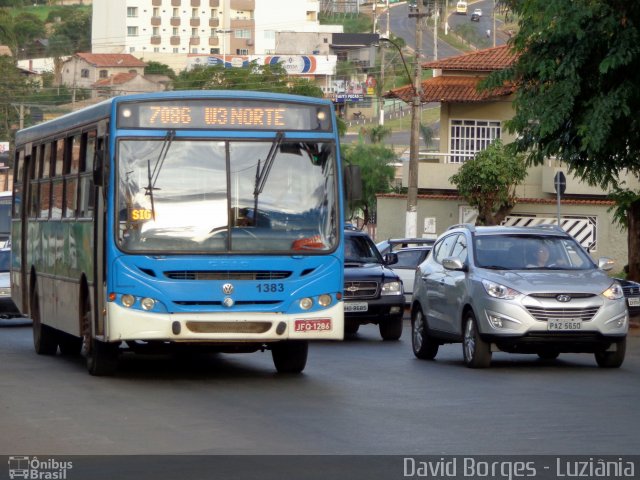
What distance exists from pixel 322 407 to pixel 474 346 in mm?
4610

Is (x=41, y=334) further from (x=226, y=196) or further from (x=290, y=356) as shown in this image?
(x=226, y=196)

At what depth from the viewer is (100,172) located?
52.9ft

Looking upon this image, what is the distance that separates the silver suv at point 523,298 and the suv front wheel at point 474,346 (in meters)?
0.01

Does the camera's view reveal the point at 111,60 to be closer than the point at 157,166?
No

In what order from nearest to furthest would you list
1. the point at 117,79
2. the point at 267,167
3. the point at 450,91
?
the point at 267,167 → the point at 450,91 → the point at 117,79

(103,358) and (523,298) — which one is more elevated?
(523,298)

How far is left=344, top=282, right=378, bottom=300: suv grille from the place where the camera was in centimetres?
2492

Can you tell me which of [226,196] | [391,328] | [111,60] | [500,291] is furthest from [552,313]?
[111,60]

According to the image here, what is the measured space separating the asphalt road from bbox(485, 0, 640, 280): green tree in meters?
6.03

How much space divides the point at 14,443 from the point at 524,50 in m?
16.8

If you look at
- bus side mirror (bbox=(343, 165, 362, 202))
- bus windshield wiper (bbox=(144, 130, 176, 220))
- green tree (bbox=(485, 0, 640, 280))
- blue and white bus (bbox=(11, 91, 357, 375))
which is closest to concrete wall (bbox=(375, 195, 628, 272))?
green tree (bbox=(485, 0, 640, 280))

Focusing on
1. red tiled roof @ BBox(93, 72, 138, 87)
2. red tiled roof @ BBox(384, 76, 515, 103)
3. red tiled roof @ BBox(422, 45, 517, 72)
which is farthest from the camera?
red tiled roof @ BBox(93, 72, 138, 87)

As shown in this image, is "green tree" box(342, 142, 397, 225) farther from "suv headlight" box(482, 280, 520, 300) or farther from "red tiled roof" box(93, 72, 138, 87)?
"red tiled roof" box(93, 72, 138, 87)
